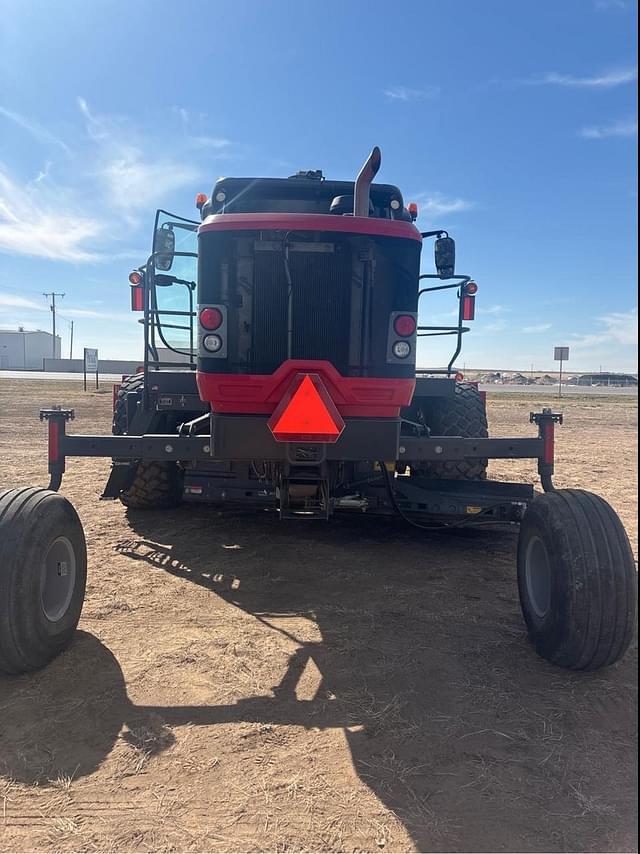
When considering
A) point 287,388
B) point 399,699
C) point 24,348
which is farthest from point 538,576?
point 24,348

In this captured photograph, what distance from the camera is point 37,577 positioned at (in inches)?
119

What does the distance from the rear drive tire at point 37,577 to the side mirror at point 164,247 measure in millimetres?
1915

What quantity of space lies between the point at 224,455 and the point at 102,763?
1.65 meters

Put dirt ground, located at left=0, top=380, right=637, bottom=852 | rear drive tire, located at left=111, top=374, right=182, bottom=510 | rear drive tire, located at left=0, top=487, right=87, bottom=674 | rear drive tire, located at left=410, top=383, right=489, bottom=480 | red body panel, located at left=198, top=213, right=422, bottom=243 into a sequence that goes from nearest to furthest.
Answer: dirt ground, located at left=0, top=380, right=637, bottom=852, rear drive tire, located at left=0, top=487, right=87, bottom=674, red body panel, located at left=198, top=213, right=422, bottom=243, rear drive tire, located at left=410, top=383, right=489, bottom=480, rear drive tire, located at left=111, top=374, right=182, bottom=510

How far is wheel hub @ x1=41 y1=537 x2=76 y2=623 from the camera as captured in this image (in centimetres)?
322

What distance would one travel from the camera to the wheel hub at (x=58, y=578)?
127 inches

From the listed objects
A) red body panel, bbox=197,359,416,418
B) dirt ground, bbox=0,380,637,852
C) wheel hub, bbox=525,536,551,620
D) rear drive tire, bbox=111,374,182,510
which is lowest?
dirt ground, bbox=0,380,637,852

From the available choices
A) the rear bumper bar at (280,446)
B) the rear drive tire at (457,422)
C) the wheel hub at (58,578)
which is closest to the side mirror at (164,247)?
the rear bumper bar at (280,446)

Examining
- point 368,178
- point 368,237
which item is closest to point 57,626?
point 368,237

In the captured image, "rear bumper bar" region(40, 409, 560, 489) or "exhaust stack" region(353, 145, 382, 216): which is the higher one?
"exhaust stack" region(353, 145, 382, 216)

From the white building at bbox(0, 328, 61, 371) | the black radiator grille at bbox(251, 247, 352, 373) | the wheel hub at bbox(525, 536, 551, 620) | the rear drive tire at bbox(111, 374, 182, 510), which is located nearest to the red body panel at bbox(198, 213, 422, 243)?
the black radiator grille at bbox(251, 247, 352, 373)

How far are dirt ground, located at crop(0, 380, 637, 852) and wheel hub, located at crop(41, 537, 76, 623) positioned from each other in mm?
264

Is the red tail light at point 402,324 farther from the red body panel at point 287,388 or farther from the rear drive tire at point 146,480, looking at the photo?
the rear drive tire at point 146,480

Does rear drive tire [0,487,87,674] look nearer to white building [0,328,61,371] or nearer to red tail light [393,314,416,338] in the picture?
red tail light [393,314,416,338]
